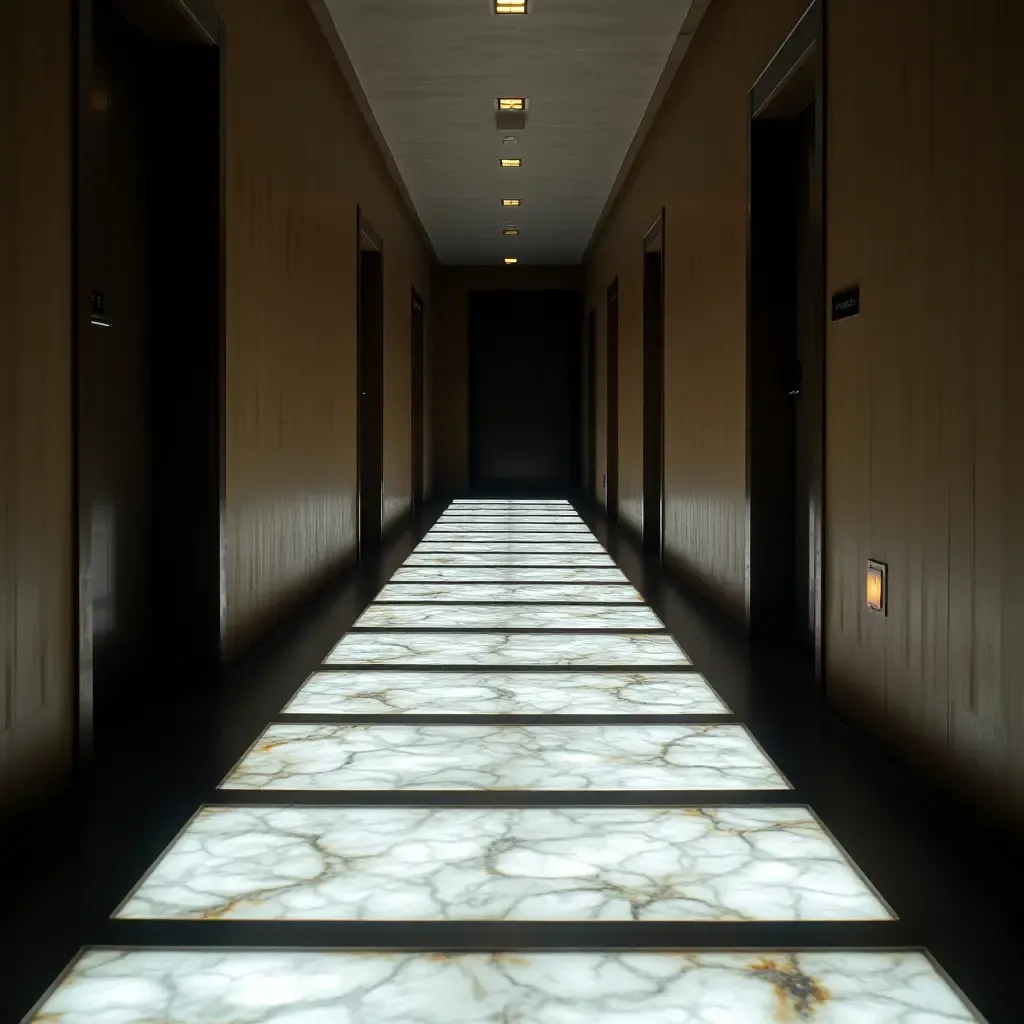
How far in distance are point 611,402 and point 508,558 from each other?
13.9 feet

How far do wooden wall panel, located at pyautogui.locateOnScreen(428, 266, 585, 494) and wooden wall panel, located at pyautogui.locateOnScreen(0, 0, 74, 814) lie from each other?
1275 centimetres

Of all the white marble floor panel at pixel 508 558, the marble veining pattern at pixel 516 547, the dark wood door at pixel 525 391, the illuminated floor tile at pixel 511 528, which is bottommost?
the white marble floor panel at pixel 508 558

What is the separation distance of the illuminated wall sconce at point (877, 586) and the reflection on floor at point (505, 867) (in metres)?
0.57

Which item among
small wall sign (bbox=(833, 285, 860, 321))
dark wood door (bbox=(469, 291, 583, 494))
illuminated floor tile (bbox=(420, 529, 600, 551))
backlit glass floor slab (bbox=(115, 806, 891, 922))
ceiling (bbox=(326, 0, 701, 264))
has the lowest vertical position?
backlit glass floor slab (bbox=(115, 806, 891, 922))

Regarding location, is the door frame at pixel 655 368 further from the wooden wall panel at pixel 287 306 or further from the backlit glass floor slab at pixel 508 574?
the wooden wall panel at pixel 287 306

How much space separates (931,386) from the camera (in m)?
2.82

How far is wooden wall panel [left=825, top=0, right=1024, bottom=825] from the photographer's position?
2.37 m

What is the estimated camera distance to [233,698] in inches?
149

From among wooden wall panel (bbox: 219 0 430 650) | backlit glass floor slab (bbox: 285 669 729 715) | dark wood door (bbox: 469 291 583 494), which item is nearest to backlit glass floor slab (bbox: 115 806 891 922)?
backlit glass floor slab (bbox: 285 669 729 715)

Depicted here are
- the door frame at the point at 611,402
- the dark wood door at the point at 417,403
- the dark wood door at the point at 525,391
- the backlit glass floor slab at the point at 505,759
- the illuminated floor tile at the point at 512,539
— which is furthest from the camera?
the dark wood door at the point at 525,391

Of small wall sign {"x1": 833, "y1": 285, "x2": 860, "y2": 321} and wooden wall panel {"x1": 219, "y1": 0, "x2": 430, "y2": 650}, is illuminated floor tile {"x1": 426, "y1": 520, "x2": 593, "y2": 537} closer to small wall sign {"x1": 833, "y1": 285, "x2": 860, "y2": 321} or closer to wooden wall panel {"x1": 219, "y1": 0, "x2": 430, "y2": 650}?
wooden wall panel {"x1": 219, "y1": 0, "x2": 430, "y2": 650}

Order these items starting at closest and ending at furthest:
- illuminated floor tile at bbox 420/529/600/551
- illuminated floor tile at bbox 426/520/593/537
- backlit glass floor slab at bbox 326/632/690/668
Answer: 1. backlit glass floor slab at bbox 326/632/690/668
2. illuminated floor tile at bbox 420/529/600/551
3. illuminated floor tile at bbox 426/520/593/537

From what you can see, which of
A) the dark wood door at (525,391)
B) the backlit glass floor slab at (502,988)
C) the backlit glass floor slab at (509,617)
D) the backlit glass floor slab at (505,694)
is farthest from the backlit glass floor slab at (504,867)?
the dark wood door at (525,391)

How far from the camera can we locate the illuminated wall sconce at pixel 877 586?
3.19 meters
